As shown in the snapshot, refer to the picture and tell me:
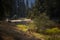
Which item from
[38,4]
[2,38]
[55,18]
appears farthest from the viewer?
[38,4]

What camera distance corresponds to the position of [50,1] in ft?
138

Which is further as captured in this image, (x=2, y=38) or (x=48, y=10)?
(x=48, y=10)

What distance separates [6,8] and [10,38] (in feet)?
12.8

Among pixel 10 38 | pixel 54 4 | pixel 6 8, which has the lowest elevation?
pixel 54 4

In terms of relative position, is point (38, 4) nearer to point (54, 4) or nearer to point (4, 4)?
point (54, 4)

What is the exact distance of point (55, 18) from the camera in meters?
40.2

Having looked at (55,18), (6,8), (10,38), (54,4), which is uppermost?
(6,8)

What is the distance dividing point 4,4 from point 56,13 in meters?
26.2

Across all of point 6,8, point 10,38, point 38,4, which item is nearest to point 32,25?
point 6,8

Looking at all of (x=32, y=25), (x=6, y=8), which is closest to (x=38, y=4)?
(x=32, y=25)

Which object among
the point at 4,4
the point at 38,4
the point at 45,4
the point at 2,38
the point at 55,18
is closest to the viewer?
the point at 2,38

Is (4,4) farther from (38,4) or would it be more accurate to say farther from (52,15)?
(38,4)

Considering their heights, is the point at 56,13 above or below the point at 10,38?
below

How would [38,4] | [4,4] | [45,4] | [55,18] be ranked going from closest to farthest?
[4,4]
[55,18]
[45,4]
[38,4]
